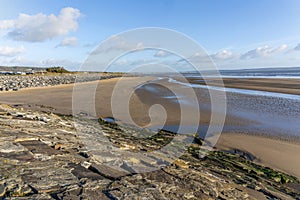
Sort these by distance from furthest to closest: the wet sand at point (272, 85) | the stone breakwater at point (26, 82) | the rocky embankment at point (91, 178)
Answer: the wet sand at point (272, 85) < the stone breakwater at point (26, 82) < the rocky embankment at point (91, 178)

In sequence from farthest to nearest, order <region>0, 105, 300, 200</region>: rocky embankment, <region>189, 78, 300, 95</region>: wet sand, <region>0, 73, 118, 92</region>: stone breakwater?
1. <region>189, 78, 300, 95</region>: wet sand
2. <region>0, 73, 118, 92</region>: stone breakwater
3. <region>0, 105, 300, 200</region>: rocky embankment

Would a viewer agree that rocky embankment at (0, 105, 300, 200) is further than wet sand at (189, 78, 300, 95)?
No

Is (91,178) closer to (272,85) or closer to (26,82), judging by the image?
(26,82)

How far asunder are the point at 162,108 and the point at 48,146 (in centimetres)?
1068

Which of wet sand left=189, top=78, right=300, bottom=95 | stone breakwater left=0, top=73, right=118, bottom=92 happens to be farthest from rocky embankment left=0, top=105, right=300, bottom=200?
wet sand left=189, top=78, right=300, bottom=95

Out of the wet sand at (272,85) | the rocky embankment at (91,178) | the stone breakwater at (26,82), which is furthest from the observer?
the wet sand at (272,85)

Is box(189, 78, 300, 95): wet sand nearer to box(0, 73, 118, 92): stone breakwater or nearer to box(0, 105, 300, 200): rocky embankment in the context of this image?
box(0, 105, 300, 200): rocky embankment

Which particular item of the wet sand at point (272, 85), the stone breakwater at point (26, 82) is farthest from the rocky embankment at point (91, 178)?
the wet sand at point (272, 85)

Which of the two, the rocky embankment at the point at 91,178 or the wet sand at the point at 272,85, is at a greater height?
the wet sand at the point at 272,85

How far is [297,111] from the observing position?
46.4 ft

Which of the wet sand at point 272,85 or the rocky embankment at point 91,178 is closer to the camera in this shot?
the rocky embankment at point 91,178

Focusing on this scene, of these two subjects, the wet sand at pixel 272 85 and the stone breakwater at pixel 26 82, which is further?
the wet sand at pixel 272 85

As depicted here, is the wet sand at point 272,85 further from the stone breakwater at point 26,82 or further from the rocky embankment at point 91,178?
the stone breakwater at point 26,82

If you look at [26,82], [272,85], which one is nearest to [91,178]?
[26,82]
